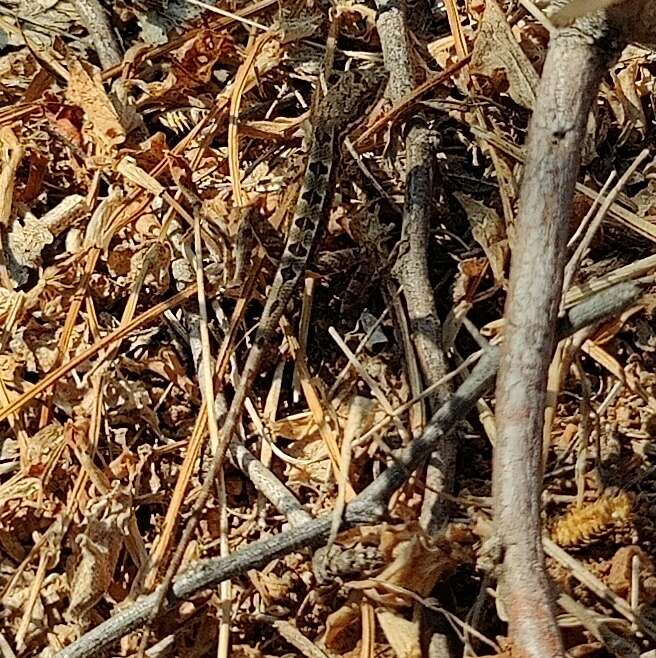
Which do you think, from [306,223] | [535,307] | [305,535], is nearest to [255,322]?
[306,223]

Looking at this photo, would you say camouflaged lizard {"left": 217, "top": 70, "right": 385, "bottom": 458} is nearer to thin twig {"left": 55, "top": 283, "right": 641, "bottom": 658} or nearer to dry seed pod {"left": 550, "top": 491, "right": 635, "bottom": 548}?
thin twig {"left": 55, "top": 283, "right": 641, "bottom": 658}

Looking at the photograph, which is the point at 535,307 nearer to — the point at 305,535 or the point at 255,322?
the point at 305,535

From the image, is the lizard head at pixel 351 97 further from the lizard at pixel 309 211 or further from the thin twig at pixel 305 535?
the thin twig at pixel 305 535

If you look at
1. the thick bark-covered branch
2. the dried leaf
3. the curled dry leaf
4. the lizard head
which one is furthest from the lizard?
the thick bark-covered branch

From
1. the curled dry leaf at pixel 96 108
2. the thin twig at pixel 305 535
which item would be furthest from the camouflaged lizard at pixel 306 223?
the curled dry leaf at pixel 96 108

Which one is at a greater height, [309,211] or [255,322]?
[309,211]

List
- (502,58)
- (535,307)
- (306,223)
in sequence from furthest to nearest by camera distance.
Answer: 1. (502,58)
2. (306,223)
3. (535,307)

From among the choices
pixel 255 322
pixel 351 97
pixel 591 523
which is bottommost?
pixel 591 523
